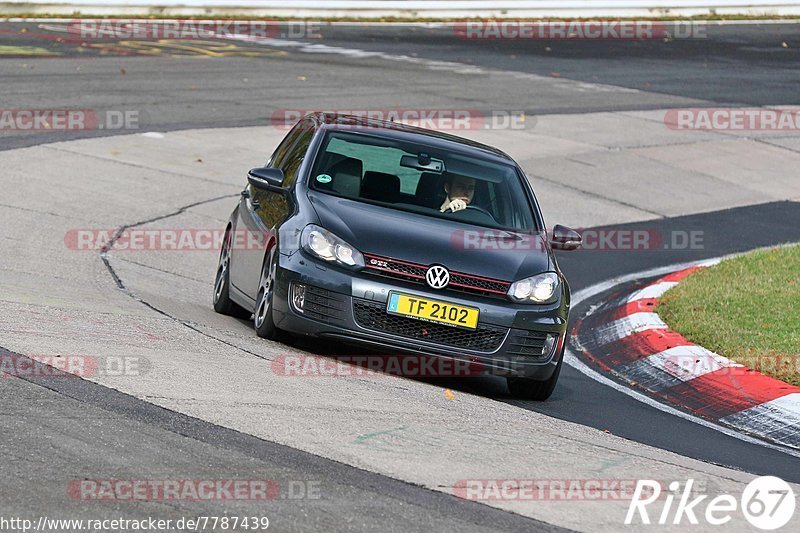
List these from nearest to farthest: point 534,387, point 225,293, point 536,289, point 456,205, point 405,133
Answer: point 536,289 → point 534,387 → point 456,205 → point 405,133 → point 225,293

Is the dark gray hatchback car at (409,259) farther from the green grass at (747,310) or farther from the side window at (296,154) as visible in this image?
the green grass at (747,310)

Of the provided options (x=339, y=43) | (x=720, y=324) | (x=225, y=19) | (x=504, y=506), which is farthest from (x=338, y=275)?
(x=225, y=19)

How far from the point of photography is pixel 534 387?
8.50 m

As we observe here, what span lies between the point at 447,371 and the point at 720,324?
267cm

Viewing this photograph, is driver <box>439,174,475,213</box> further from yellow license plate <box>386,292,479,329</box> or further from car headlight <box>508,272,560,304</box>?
yellow license plate <box>386,292,479,329</box>

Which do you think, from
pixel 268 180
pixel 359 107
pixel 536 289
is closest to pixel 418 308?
pixel 536 289

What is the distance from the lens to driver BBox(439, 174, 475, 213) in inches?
361

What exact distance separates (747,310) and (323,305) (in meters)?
4.06

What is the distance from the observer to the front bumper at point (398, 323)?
26.4 feet

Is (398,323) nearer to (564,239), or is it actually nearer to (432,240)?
(432,240)

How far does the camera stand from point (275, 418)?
6559 millimetres

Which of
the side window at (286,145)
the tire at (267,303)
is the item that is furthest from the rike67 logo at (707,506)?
the side window at (286,145)

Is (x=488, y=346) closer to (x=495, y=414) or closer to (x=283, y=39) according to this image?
(x=495, y=414)

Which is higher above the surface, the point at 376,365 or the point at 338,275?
the point at 338,275
